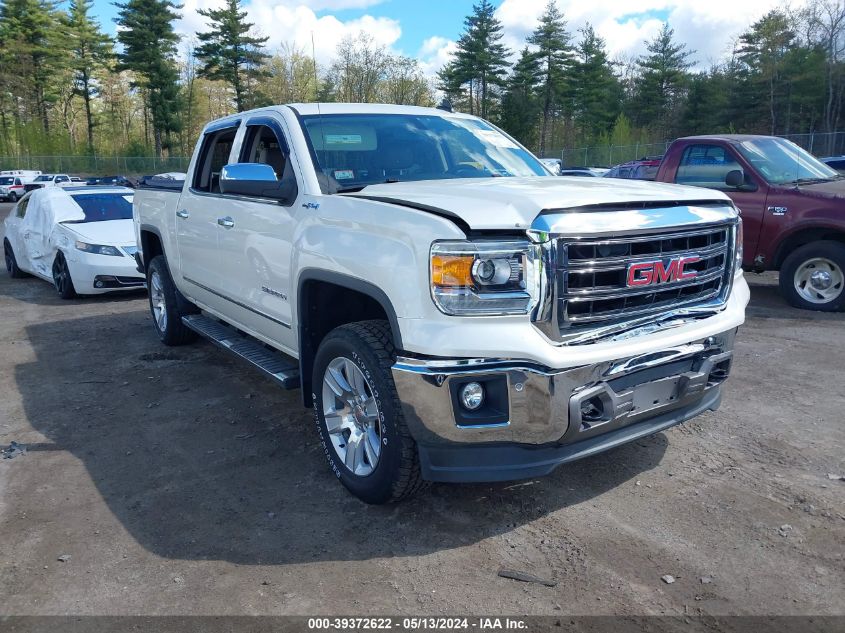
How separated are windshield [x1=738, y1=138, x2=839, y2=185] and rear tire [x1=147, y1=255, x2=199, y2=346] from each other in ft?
21.4

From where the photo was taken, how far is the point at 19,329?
8062 mm

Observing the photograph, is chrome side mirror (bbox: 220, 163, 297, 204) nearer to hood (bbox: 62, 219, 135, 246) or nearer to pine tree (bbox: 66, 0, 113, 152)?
hood (bbox: 62, 219, 135, 246)

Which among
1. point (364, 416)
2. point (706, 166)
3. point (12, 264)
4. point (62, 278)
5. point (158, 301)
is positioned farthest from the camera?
point (12, 264)

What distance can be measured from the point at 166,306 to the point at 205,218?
1725 millimetres

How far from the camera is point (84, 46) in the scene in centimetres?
6212

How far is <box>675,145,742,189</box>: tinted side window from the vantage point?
852cm

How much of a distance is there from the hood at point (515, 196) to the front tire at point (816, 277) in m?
4.90

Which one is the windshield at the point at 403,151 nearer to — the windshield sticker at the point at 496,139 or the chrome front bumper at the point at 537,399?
the windshield sticker at the point at 496,139

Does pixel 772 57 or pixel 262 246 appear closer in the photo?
pixel 262 246

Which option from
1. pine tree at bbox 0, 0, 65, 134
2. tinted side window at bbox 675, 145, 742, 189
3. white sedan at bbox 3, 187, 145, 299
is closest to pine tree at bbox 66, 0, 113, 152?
pine tree at bbox 0, 0, 65, 134

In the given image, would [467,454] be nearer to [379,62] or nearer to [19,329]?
[19,329]

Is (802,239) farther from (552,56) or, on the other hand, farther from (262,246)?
(552,56)

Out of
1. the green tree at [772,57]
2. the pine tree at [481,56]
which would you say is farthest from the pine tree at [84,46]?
the green tree at [772,57]

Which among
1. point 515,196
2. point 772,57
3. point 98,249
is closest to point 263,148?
point 515,196
